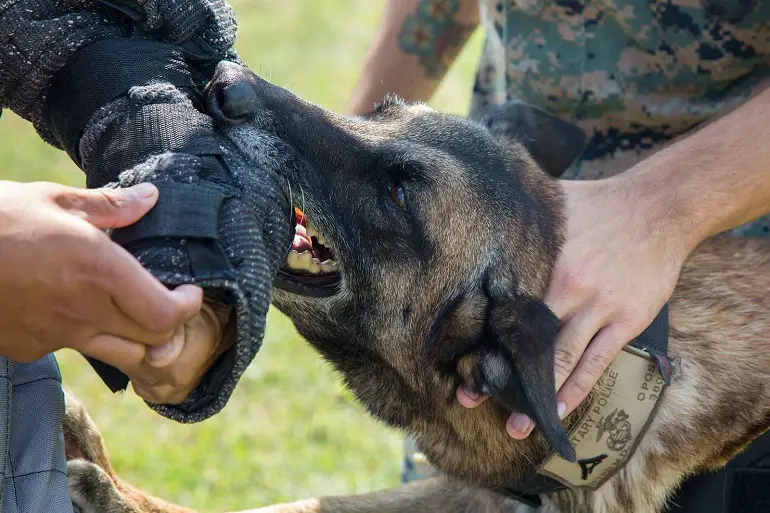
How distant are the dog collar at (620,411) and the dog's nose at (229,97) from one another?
1.30 metres

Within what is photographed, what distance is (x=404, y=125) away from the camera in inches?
113

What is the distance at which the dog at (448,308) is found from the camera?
259cm

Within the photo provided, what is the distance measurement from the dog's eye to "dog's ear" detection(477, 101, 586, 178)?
2.24ft

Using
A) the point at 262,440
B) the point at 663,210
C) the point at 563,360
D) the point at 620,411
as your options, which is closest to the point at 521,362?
the point at 563,360

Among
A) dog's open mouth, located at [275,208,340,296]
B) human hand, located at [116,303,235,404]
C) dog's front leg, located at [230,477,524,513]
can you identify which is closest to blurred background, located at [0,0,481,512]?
dog's front leg, located at [230,477,524,513]

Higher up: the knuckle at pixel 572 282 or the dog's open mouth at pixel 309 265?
the knuckle at pixel 572 282

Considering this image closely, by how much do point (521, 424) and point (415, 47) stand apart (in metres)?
2.07

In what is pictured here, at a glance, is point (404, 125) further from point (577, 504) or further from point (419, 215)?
point (577, 504)

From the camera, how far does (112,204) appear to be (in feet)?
5.32

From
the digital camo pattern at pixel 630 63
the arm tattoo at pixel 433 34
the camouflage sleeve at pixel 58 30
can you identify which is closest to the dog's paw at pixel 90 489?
the camouflage sleeve at pixel 58 30

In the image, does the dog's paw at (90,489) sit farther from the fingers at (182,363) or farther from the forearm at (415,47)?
the forearm at (415,47)

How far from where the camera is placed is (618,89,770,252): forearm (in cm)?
254

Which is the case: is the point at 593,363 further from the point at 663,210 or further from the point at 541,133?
the point at 541,133

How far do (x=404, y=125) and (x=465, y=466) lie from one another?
1.16m
